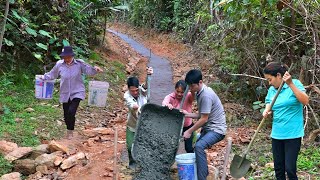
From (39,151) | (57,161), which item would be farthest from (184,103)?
(39,151)

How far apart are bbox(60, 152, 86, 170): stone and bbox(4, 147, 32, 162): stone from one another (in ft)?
2.01

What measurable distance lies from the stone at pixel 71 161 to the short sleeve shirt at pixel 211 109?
2012 millimetres

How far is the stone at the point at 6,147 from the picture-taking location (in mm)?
5211

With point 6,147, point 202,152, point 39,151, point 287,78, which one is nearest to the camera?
point 287,78

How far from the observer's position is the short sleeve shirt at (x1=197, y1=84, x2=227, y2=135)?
4.04 metres

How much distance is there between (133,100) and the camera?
475 centimetres

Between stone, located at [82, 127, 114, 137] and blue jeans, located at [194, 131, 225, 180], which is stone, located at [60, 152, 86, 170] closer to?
stone, located at [82, 127, 114, 137]

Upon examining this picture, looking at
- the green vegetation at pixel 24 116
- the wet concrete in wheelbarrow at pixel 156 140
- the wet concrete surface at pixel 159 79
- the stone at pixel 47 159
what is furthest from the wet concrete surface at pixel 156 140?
the wet concrete surface at pixel 159 79

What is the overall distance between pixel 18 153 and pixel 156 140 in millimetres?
1970

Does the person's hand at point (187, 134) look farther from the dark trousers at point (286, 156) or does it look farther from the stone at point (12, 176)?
the stone at point (12, 176)

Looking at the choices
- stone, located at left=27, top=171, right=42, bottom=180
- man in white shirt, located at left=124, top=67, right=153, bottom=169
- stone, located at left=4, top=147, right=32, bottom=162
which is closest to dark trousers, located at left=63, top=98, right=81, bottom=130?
stone, located at left=4, top=147, right=32, bottom=162

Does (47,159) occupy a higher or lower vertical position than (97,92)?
lower

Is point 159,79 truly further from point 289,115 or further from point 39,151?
point 289,115

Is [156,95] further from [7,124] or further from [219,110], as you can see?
[219,110]
